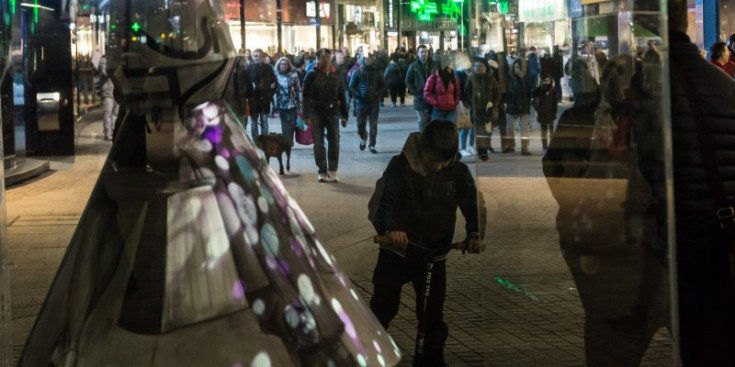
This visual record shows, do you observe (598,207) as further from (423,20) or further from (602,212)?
(423,20)

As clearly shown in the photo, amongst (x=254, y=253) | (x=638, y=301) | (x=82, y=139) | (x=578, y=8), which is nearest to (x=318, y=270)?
(x=254, y=253)

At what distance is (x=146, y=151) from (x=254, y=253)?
0.29m

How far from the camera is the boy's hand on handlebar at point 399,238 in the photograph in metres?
4.75

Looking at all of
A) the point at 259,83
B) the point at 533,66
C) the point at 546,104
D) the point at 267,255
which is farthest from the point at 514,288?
the point at 267,255

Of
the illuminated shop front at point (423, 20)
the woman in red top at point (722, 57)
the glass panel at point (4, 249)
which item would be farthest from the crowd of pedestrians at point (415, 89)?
the woman in red top at point (722, 57)

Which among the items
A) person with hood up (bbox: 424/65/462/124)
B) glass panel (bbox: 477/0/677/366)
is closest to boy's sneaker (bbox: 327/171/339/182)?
person with hood up (bbox: 424/65/462/124)

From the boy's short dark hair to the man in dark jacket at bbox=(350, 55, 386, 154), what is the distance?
7.83 ft

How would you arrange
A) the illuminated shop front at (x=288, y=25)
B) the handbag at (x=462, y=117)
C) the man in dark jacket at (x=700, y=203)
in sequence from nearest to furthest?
the illuminated shop front at (x=288, y=25) → the man in dark jacket at (x=700, y=203) → the handbag at (x=462, y=117)

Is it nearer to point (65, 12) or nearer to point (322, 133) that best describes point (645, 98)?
point (65, 12)

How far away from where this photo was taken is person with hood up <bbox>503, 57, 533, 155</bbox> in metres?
8.78

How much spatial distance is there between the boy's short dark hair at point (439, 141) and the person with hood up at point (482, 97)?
2314 mm

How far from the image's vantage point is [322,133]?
10.2 meters

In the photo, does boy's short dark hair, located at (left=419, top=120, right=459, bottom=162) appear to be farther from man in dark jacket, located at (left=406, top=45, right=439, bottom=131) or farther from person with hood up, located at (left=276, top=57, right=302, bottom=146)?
man in dark jacket, located at (left=406, top=45, right=439, bottom=131)

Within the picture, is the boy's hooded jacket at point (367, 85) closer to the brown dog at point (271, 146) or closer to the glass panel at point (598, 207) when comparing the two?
the glass panel at point (598, 207)
